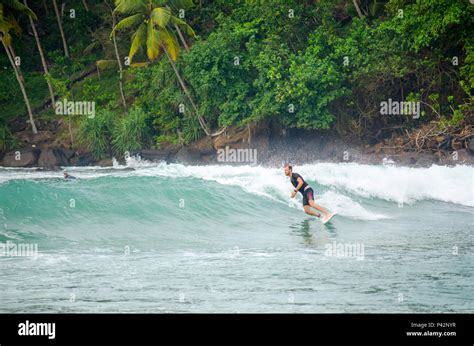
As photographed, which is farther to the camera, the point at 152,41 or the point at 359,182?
the point at 152,41

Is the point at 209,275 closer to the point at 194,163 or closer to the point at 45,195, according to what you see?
the point at 45,195

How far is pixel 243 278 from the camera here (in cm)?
1273

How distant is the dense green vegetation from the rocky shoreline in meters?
0.53

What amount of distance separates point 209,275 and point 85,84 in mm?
21130

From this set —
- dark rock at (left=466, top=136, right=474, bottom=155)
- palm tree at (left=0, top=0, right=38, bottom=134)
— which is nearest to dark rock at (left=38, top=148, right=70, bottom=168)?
palm tree at (left=0, top=0, right=38, bottom=134)

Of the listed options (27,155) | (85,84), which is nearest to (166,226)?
(27,155)

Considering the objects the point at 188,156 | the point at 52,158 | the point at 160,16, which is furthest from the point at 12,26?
the point at 188,156

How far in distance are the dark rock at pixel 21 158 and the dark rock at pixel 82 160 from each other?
131cm

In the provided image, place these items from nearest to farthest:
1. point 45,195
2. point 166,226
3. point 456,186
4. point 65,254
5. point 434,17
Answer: point 65,254 < point 166,226 < point 45,195 < point 456,186 < point 434,17

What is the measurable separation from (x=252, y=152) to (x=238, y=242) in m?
13.4

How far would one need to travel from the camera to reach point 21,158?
30406 mm

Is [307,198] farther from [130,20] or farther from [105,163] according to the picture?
[105,163]

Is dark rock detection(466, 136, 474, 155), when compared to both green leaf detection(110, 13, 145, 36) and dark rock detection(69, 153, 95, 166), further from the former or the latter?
dark rock detection(69, 153, 95, 166)

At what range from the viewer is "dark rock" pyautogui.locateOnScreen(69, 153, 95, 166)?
102 feet
